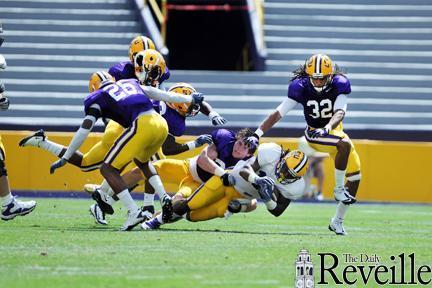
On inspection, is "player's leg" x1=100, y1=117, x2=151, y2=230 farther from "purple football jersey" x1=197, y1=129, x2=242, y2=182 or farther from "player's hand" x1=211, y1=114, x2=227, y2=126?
"player's hand" x1=211, y1=114, x2=227, y2=126

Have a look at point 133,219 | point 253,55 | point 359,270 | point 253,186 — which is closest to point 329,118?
point 253,186

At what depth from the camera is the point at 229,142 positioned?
29.5 feet

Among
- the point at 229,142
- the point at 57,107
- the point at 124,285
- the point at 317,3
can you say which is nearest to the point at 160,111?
the point at 229,142

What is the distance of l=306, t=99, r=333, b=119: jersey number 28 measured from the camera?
9414mm

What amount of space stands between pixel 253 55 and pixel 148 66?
32.5 feet

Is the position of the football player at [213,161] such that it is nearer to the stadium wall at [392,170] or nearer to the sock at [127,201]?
the sock at [127,201]

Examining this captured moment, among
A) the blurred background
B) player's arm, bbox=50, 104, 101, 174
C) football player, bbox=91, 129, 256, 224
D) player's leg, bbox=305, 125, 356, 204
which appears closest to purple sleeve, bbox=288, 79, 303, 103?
player's leg, bbox=305, 125, 356, 204

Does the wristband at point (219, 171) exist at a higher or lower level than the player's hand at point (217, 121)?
lower

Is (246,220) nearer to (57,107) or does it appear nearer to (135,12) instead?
(57,107)

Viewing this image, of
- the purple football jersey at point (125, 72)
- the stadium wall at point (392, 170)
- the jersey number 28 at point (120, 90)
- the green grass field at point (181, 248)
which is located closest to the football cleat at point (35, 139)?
the green grass field at point (181, 248)

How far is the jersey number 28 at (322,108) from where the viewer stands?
371 inches

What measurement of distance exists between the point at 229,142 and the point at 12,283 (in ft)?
12.5

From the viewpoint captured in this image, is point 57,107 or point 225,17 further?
point 225,17

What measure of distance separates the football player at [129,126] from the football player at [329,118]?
913 mm
